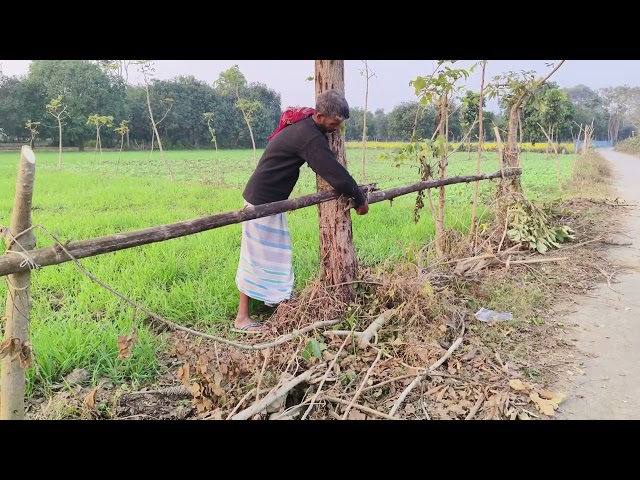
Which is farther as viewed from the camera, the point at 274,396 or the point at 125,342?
the point at 274,396

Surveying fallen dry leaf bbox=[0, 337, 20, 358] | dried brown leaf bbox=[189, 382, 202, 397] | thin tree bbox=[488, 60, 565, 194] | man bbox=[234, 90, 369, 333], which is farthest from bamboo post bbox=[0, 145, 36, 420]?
thin tree bbox=[488, 60, 565, 194]

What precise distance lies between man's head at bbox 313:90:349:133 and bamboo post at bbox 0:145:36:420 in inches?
66.4

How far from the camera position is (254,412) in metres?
2.06

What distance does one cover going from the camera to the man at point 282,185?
2729 mm

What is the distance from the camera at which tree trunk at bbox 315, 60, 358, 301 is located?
3076 mm

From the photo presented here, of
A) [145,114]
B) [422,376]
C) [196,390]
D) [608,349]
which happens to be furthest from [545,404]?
[145,114]

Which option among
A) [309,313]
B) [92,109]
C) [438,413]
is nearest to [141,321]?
[309,313]

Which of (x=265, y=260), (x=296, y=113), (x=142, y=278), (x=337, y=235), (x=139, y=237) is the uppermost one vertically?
(x=296, y=113)

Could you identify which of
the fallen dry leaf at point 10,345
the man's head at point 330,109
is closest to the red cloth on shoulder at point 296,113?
the man's head at point 330,109

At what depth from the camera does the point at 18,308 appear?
1589 millimetres

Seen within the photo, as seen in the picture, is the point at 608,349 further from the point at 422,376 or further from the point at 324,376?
the point at 324,376

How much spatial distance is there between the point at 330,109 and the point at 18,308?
1965 mm

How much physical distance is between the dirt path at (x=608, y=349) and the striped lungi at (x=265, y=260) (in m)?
1.96

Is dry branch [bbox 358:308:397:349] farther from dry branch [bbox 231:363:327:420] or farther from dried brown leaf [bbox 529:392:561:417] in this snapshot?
dried brown leaf [bbox 529:392:561:417]
